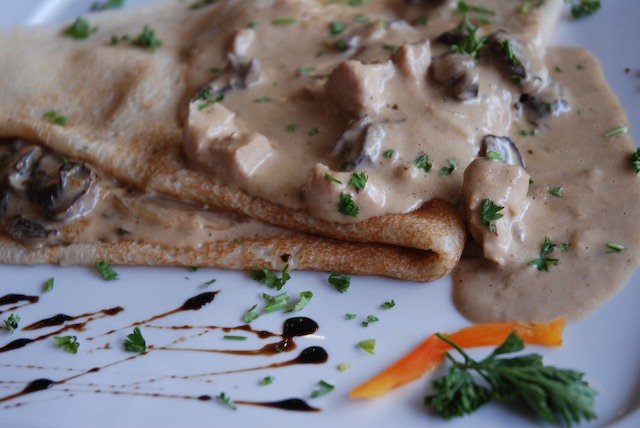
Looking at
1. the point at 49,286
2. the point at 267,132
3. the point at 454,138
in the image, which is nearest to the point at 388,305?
the point at 454,138

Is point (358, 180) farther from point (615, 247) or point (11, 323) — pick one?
point (11, 323)

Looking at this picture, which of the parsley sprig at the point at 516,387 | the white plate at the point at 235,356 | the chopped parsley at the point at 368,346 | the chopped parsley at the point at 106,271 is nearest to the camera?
the parsley sprig at the point at 516,387

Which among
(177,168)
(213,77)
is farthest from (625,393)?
(213,77)

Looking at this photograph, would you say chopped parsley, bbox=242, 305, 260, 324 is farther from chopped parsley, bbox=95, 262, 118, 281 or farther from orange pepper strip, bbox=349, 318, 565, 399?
chopped parsley, bbox=95, 262, 118, 281

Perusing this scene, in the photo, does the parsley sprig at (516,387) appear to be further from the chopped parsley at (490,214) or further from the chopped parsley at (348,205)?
the chopped parsley at (348,205)

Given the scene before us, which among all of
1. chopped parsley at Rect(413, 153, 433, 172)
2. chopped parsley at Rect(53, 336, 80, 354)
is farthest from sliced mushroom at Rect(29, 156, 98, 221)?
chopped parsley at Rect(413, 153, 433, 172)

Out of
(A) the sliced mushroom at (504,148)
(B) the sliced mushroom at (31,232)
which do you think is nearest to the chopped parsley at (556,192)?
(A) the sliced mushroom at (504,148)
